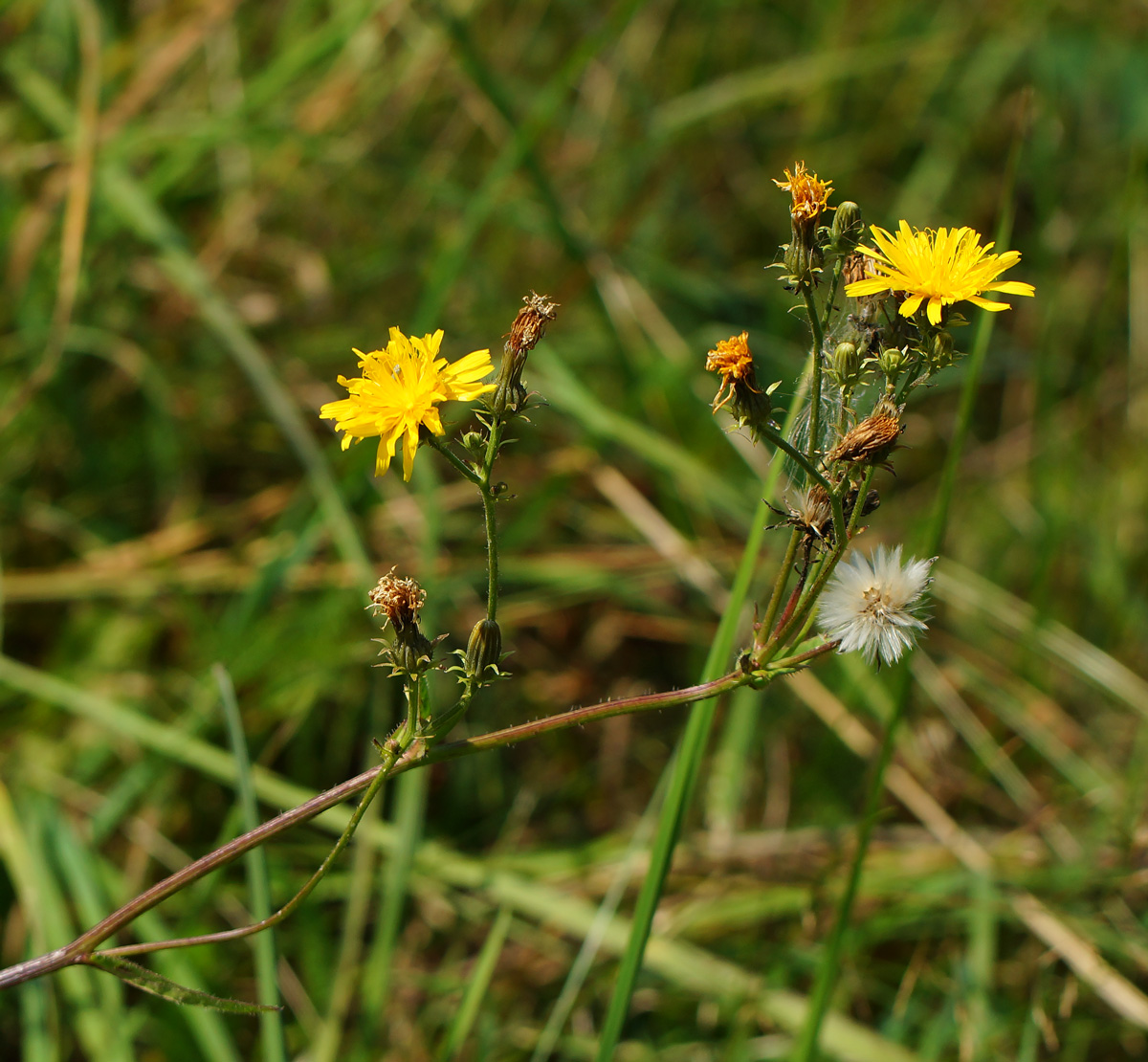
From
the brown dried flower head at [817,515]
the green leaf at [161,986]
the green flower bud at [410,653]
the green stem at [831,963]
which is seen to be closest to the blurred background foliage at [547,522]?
the green stem at [831,963]

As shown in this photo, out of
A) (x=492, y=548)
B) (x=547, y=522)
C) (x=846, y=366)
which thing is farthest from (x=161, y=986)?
(x=547, y=522)

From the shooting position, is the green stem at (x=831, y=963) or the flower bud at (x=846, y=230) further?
the green stem at (x=831, y=963)

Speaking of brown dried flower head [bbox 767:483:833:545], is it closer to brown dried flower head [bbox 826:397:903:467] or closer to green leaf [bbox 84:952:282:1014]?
brown dried flower head [bbox 826:397:903:467]

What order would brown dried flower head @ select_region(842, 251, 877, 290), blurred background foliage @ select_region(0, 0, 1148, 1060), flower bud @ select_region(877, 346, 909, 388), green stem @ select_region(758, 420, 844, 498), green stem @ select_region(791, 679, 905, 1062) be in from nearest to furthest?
green stem @ select_region(758, 420, 844, 498)
flower bud @ select_region(877, 346, 909, 388)
brown dried flower head @ select_region(842, 251, 877, 290)
green stem @ select_region(791, 679, 905, 1062)
blurred background foliage @ select_region(0, 0, 1148, 1060)

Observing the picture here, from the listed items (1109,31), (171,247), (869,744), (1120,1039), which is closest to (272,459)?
(171,247)

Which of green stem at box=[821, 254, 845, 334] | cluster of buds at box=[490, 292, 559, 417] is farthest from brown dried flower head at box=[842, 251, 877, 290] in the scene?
cluster of buds at box=[490, 292, 559, 417]

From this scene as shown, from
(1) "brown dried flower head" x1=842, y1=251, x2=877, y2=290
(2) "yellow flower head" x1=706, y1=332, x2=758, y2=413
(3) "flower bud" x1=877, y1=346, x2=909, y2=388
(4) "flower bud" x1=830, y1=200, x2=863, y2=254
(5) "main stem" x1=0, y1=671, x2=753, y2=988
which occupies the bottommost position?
(5) "main stem" x1=0, y1=671, x2=753, y2=988

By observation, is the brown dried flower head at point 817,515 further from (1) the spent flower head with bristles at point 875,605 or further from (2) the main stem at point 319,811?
(2) the main stem at point 319,811
